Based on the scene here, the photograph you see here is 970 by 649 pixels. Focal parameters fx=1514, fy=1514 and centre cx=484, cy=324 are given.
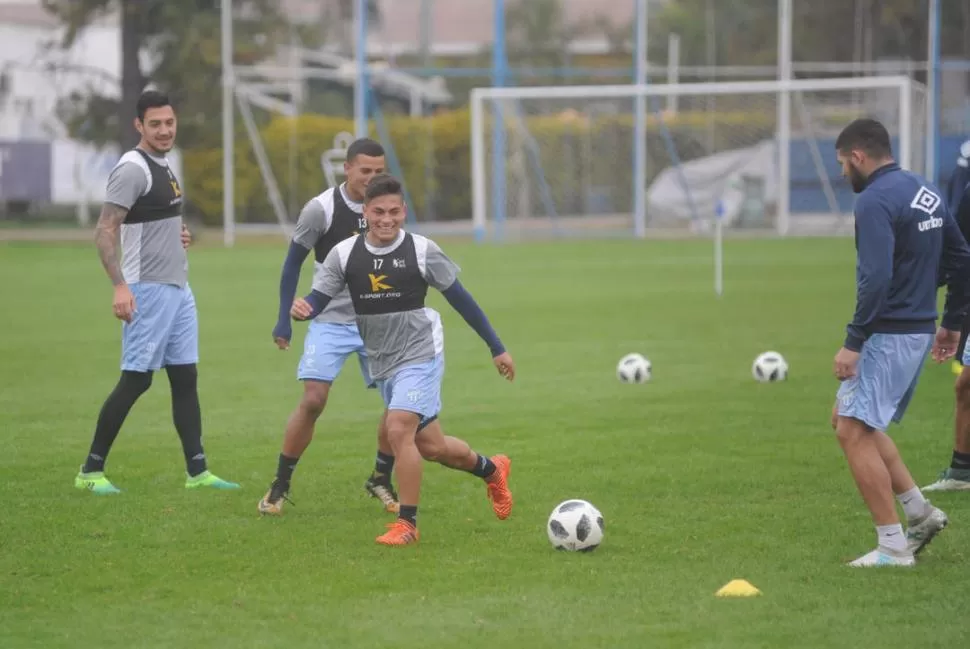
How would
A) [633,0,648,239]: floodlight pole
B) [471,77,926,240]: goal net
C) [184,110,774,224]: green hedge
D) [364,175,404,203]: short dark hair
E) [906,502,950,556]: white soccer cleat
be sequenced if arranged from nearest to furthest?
[906,502,950,556]: white soccer cleat → [364,175,404,203]: short dark hair → [471,77,926,240]: goal net → [633,0,648,239]: floodlight pole → [184,110,774,224]: green hedge

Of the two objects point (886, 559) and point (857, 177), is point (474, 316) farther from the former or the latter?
point (886, 559)

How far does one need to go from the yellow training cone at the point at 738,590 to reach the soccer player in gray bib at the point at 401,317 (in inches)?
71.0

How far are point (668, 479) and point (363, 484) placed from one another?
74.0 inches

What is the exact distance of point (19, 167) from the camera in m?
42.6

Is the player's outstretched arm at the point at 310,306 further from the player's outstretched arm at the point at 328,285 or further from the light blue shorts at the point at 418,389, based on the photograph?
the light blue shorts at the point at 418,389

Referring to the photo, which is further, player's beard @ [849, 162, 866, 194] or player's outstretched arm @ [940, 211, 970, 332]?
player's outstretched arm @ [940, 211, 970, 332]

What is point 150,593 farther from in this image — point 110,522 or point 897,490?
point 897,490

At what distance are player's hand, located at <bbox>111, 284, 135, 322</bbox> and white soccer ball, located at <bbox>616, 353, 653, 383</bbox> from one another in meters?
6.09

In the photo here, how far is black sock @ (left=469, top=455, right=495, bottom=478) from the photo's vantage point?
8.04 meters

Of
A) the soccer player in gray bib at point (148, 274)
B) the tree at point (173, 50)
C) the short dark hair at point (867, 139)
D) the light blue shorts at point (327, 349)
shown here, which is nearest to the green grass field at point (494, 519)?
the soccer player in gray bib at point (148, 274)

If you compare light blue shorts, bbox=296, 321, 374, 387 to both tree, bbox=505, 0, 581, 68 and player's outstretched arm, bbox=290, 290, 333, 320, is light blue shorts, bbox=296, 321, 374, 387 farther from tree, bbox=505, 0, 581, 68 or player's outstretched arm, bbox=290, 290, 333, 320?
tree, bbox=505, 0, 581, 68

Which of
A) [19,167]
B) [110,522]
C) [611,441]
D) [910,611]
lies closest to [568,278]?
[611,441]

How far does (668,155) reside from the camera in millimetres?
37500

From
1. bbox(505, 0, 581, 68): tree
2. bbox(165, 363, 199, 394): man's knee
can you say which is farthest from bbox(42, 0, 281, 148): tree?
bbox(165, 363, 199, 394): man's knee
